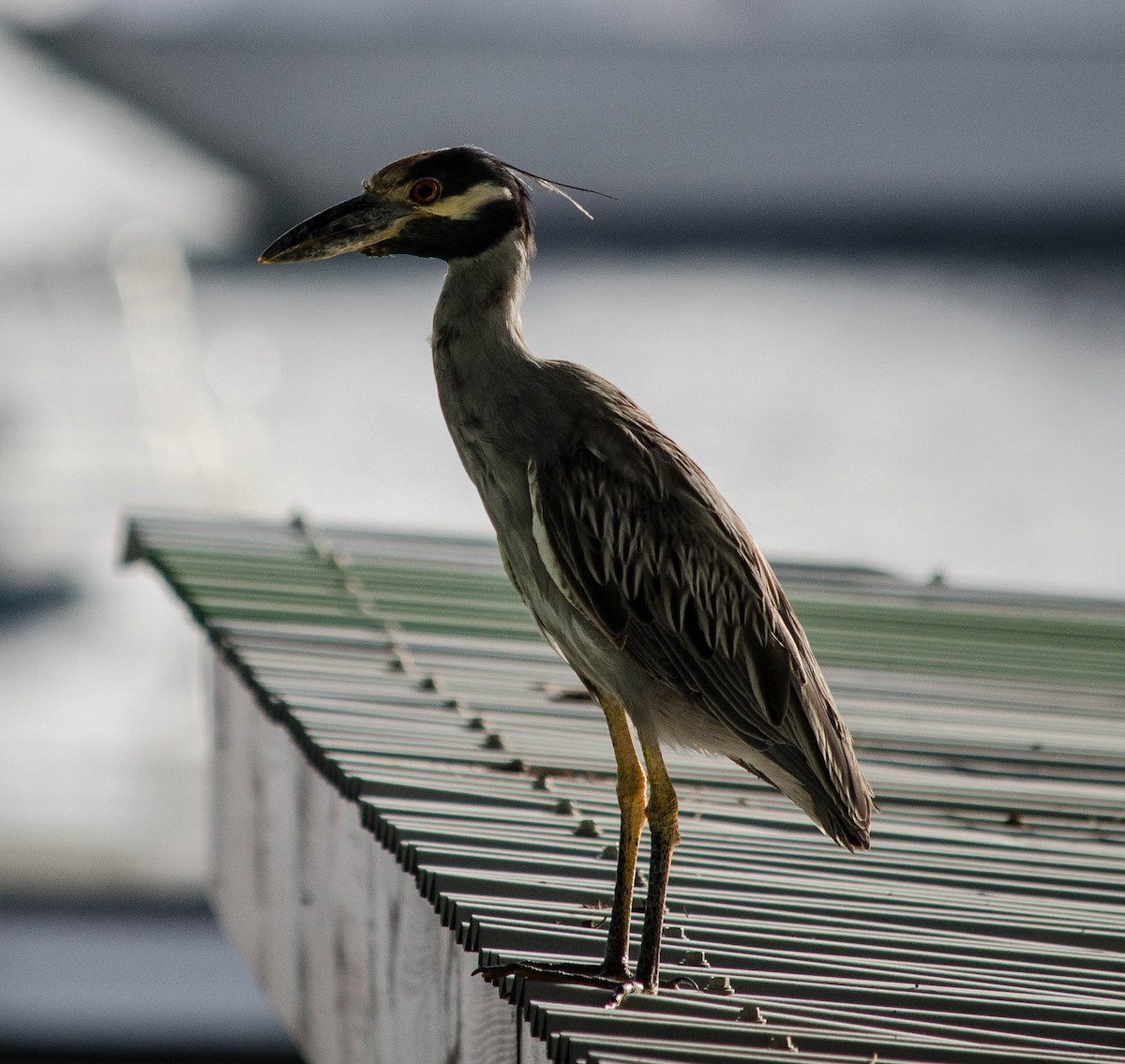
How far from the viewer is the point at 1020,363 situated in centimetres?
2811

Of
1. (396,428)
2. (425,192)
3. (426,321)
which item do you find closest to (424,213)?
(425,192)

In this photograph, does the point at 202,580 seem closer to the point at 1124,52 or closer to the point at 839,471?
the point at 839,471

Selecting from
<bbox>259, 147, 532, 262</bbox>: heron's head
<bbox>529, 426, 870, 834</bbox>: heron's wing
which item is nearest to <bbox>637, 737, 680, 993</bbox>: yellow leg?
<bbox>529, 426, 870, 834</bbox>: heron's wing

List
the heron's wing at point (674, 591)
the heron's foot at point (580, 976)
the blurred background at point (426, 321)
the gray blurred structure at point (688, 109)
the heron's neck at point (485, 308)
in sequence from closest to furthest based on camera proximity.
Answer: the heron's foot at point (580, 976) < the heron's wing at point (674, 591) < the heron's neck at point (485, 308) < the blurred background at point (426, 321) < the gray blurred structure at point (688, 109)

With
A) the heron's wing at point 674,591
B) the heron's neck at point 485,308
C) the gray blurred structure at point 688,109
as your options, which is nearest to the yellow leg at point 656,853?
the heron's wing at point 674,591

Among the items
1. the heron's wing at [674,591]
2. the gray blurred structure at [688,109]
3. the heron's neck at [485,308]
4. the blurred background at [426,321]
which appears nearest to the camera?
the heron's wing at [674,591]

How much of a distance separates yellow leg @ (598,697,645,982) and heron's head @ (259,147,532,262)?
83 centimetres

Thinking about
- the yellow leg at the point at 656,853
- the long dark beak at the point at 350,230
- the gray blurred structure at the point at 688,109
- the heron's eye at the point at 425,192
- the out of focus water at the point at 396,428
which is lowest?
the yellow leg at the point at 656,853

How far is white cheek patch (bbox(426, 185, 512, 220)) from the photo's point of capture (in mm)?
3160

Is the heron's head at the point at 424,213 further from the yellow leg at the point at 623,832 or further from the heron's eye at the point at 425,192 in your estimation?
the yellow leg at the point at 623,832

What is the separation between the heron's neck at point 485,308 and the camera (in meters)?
3.12

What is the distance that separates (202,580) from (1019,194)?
35.6 m

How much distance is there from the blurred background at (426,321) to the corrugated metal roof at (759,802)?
4996 mm

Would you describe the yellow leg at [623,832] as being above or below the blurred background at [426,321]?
below
